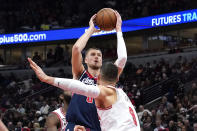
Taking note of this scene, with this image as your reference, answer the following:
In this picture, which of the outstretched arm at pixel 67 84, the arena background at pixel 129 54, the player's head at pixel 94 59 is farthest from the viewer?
the arena background at pixel 129 54

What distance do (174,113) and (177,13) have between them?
21.5ft

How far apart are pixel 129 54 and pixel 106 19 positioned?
1456 cm

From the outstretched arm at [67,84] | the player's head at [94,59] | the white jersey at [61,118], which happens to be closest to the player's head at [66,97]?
the white jersey at [61,118]

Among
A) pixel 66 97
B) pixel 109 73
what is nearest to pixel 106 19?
pixel 109 73

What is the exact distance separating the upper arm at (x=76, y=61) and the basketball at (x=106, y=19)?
0.49 m

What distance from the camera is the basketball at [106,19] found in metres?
4.36

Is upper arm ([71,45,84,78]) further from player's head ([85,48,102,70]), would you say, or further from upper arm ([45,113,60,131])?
upper arm ([45,113,60,131])

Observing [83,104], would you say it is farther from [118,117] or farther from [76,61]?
[118,117]

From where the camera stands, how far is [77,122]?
4094mm

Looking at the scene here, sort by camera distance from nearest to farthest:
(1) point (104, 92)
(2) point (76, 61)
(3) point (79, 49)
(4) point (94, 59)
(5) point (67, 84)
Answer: (5) point (67, 84) < (1) point (104, 92) < (3) point (79, 49) < (2) point (76, 61) < (4) point (94, 59)

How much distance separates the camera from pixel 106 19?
14.4ft

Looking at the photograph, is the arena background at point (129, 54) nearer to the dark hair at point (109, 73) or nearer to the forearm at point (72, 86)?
the dark hair at point (109, 73)

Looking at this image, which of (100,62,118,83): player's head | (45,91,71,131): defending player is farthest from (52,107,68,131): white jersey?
(100,62,118,83): player's head

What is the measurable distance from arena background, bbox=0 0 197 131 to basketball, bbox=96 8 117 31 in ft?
15.0
